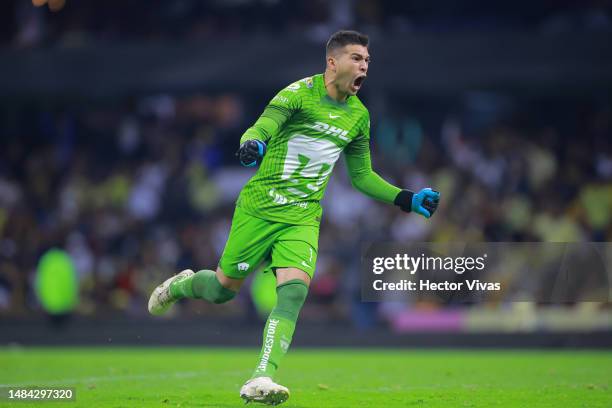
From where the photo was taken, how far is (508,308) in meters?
16.0

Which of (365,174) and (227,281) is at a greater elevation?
(365,174)

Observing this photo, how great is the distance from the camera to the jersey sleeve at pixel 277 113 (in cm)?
740

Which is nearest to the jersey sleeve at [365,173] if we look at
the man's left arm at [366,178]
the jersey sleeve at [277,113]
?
the man's left arm at [366,178]

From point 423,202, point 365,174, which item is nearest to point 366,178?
point 365,174

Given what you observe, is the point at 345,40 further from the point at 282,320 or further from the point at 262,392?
the point at 262,392

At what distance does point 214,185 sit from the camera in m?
19.5

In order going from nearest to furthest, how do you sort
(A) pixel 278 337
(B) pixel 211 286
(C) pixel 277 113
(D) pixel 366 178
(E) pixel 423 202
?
(A) pixel 278 337
(C) pixel 277 113
(E) pixel 423 202
(B) pixel 211 286
(D) pixel 366 178

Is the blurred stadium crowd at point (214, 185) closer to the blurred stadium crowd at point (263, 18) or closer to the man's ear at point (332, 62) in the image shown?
the blurred stadium crowd at point (263, 18)

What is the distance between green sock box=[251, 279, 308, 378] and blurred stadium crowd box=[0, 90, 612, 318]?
29.8 ft

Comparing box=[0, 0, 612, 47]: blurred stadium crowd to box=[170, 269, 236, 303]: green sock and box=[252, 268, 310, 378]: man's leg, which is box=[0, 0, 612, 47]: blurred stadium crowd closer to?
box=[170, 269, 236, 303]: green sock

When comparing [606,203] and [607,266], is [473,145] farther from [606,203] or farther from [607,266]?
[607,266]

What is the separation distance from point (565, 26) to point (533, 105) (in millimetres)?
1986

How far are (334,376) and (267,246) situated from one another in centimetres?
302

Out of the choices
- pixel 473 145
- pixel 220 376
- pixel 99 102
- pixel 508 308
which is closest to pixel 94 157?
Result: pixel 99 102
